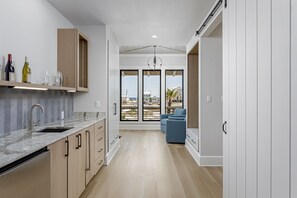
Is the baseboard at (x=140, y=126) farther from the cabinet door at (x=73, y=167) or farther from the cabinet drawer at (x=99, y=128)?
the cabinet door at (x=73, y=167)

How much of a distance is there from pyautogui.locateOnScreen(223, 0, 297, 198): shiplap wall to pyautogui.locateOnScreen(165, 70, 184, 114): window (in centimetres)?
653

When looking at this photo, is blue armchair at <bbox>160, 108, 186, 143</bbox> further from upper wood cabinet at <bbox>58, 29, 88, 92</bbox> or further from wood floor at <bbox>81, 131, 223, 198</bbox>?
upper wood cabinet at <bbox>58, 29, 88, 92</bbox>

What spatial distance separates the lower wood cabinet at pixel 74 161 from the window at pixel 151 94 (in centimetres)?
509

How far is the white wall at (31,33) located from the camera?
244 centimetres

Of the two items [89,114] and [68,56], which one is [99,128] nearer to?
[89,114]

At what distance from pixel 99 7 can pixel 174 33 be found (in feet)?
6.75

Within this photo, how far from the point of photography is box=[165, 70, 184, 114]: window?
8.78 metres

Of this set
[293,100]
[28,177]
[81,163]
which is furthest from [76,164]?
[293,100]

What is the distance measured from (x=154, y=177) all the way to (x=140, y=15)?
275 cm

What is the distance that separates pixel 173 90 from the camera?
8781 mm

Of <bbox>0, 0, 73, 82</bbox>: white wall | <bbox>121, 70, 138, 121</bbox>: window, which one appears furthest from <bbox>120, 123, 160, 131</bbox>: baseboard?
<bbox>0, 0, 73, 82</bbox>: white wall

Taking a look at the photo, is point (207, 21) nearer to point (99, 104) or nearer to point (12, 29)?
point (99, 104)

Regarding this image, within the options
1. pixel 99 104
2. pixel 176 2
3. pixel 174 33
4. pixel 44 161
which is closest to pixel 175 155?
pixel 99 104

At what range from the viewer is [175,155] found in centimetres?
503
